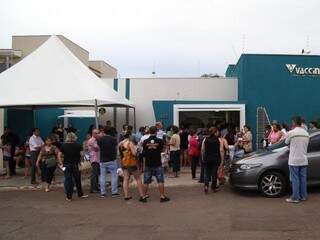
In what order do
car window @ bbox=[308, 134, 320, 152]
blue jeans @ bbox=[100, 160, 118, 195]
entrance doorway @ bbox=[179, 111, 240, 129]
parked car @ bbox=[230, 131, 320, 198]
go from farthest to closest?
entrance doorway @ bbox=[179, 111, 240, 129] → blue jeans @ bbox=[100, 160, 118, 195] → car window @ bbox=[308, 134, 320, 152] → parked car @ bbox=[230, 131, 320, 198]

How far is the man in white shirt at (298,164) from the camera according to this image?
11.4 meters

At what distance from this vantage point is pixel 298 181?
1135 centimetres

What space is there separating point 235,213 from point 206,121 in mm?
12296

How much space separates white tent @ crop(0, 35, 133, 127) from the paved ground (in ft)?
12.4

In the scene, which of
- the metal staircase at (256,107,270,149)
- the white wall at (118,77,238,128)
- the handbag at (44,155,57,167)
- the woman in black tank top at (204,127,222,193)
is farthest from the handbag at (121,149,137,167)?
the white wall at (118,77,238,128)

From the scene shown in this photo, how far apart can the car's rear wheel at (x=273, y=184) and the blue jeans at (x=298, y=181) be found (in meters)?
0.69

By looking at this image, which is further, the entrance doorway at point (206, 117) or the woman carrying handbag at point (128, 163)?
the entrance doorway at point (206, 117)

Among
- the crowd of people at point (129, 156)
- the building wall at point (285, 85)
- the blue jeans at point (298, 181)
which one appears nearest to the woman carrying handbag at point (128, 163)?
the crowd of people at point (129, 156)

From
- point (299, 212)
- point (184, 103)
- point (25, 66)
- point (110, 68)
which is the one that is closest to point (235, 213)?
point (299, 212)

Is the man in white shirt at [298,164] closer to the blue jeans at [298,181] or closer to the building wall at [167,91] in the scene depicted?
the blue jeans at [298,181]

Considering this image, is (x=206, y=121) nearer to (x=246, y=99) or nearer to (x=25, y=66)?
(x=246, y=99)

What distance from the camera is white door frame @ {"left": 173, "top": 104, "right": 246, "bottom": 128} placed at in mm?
21984

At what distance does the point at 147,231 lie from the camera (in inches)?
355

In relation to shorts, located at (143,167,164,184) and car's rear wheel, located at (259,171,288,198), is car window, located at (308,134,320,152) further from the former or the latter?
shorts, located at (143,167,164,184)
